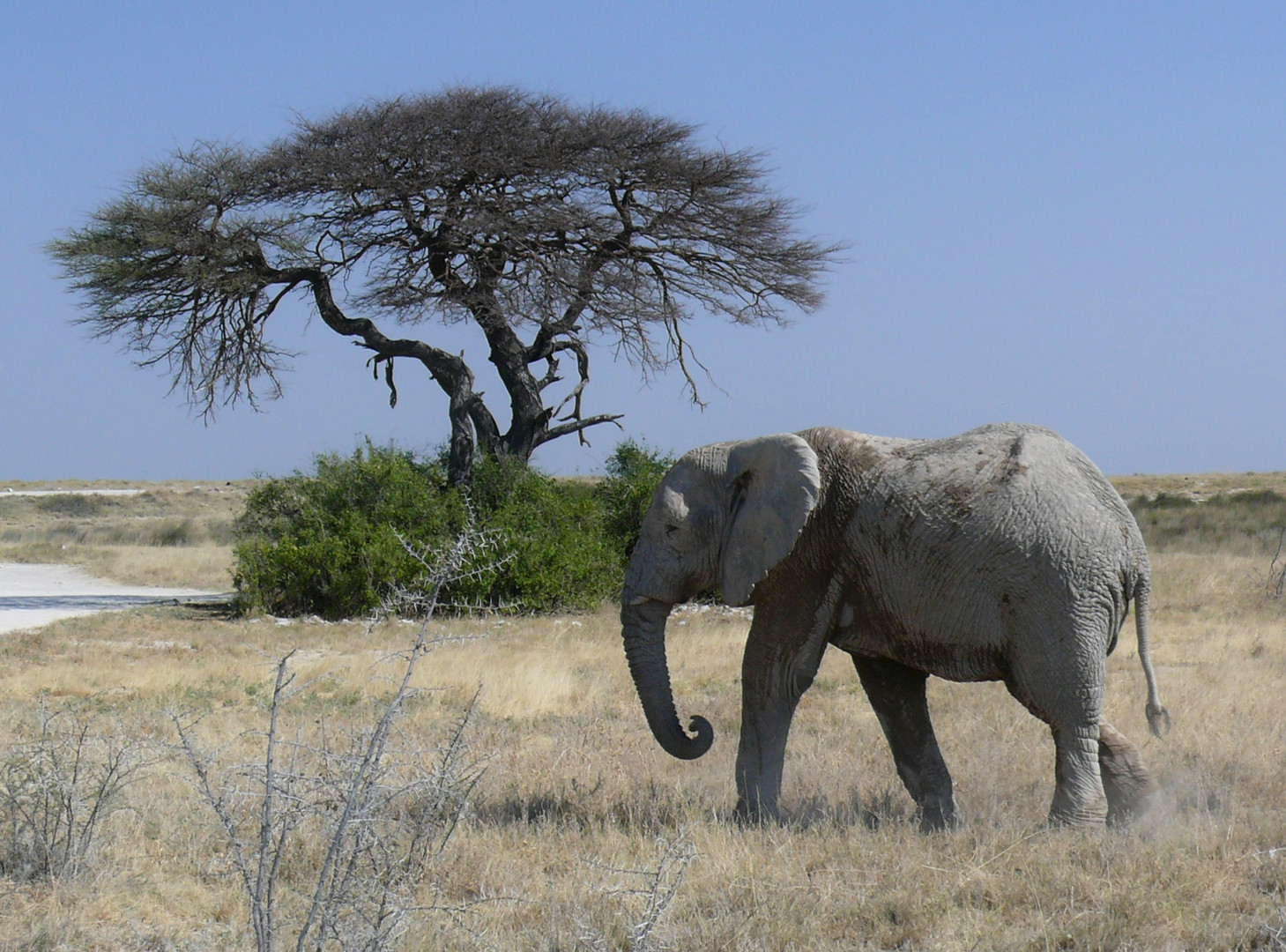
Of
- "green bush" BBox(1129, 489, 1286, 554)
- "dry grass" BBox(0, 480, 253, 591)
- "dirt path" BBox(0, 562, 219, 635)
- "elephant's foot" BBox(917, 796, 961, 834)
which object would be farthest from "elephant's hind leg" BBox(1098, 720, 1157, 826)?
"green bush" BBox(1129, 489, 1286, 554)

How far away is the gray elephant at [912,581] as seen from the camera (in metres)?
5.49

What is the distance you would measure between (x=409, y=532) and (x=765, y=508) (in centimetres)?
1256

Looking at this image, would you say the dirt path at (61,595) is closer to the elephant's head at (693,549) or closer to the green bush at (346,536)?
the green bush at (346,536)

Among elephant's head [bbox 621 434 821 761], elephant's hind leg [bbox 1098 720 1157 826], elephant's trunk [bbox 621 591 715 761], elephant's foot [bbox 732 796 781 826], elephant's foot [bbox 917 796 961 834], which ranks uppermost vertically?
elephant's head [bbox 621 434 821 761]

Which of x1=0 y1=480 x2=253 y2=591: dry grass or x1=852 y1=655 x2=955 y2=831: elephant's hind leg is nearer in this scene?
x1=852 y1=655 x2=955 y2=831: elephant's hind leg

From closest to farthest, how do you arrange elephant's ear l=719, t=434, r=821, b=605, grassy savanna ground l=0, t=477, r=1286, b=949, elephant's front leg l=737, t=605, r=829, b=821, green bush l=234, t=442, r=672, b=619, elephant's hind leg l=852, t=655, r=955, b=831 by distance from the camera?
grassy savanna ground l=0, t=477, r=1286, b=949 < elephant's ear l=719, t=434, r=821, b=605 < elephant's front leg l=737, t=605, r=829, b=821 < elephant's hind leg l=852, t=655, r=955, b=831 < green bush l=234, t=442, r=672, b=619

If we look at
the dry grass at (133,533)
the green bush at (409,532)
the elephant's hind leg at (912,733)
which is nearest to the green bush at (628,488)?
the green bush at (409,532)

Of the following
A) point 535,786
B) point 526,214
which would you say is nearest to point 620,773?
point 535,786

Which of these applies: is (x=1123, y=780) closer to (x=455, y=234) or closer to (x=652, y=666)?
(x=652, y=666)

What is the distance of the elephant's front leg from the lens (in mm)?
6039

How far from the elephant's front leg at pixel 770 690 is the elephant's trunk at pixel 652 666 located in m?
0.25

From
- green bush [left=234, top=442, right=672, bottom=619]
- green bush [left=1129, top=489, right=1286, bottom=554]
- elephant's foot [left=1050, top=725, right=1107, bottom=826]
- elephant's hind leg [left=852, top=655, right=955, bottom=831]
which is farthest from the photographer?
green bush [left=1129, top=489, right=1286, bottom=554]

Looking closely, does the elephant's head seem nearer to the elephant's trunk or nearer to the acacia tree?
the elephant's trunk

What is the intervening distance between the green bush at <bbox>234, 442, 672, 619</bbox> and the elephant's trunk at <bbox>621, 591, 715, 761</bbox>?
34.5 ft
